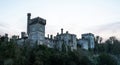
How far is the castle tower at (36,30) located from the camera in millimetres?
59787

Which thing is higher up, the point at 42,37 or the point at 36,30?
the point at 36,30

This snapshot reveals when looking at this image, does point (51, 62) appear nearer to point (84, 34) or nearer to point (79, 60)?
point (79, 60)

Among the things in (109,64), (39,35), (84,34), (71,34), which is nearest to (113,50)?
(84,34)

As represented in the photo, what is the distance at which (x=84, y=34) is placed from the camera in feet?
259

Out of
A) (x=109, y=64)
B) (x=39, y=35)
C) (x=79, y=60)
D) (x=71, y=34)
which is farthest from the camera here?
(x=71, y=34)

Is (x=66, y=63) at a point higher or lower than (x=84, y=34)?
lower

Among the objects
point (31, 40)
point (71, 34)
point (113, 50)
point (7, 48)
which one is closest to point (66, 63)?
point (7, 48)

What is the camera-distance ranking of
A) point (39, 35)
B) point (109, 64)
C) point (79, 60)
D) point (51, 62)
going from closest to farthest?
point (51, 62) → point (79, 60) → point (109, 64) → point (39, 35)

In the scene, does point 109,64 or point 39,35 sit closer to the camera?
point 109,64

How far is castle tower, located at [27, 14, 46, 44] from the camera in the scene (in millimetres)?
59787

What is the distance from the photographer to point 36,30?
199 feet

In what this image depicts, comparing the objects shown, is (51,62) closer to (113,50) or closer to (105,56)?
(105,56)

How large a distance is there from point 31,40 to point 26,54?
521 inches

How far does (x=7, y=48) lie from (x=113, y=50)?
43733 mm
